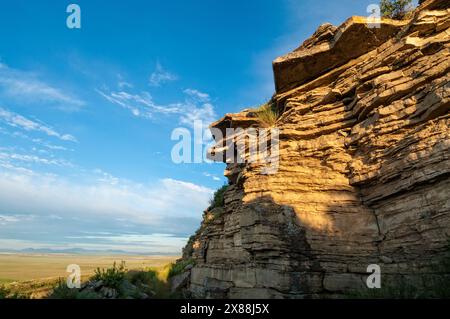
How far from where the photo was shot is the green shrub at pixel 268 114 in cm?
1545

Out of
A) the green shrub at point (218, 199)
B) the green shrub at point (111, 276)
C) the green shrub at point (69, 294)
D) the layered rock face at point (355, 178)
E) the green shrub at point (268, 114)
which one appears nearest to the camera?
the layered rock face at point (355, 178)

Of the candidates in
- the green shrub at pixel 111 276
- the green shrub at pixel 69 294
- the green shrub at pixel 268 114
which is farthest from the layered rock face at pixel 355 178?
the green shrub at pixel 69 294

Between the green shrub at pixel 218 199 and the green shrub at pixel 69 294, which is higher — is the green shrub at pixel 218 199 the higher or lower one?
the higher one

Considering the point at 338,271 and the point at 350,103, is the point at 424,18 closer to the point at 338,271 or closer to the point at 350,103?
the point at 350,103

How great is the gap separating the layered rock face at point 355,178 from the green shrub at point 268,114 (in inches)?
49.9

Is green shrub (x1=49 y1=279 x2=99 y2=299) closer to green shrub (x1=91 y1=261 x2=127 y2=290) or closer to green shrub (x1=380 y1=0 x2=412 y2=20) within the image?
green shrub (x1=91 y1=261 x2=127 y2=290)

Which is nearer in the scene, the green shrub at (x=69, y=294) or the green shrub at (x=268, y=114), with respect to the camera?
the green shrub at (x=69, y=294)

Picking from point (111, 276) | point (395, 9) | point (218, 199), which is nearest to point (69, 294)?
point (111, 276)

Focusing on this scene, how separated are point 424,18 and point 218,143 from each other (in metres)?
11.8

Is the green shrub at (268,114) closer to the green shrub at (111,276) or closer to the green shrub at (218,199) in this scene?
the green shrub at (218,199)

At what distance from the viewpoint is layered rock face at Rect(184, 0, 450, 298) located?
29.2 ft
